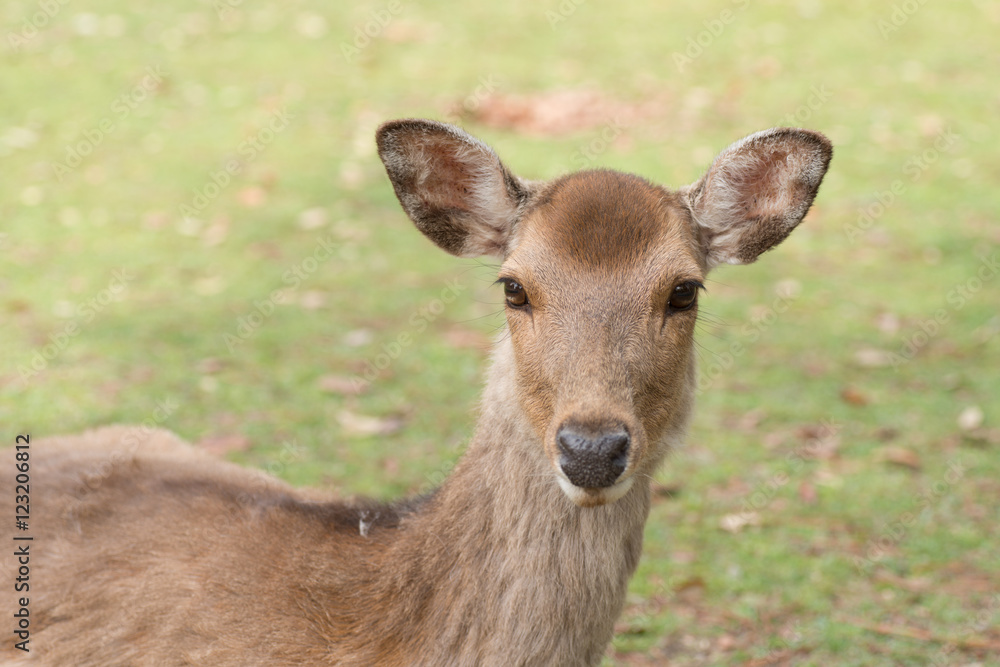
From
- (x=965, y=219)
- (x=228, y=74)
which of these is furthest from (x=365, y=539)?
(x=228, y=74)

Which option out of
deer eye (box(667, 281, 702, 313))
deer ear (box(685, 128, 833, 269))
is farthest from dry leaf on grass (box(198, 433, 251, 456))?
deer eye (box(667, 281, 702, 313))

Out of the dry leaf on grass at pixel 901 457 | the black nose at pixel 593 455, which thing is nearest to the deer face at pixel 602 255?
the black nose at pixel 593 455

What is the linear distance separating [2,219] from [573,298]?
9.38 meters

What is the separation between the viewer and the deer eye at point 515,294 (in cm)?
353

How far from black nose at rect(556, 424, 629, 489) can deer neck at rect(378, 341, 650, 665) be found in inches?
14.4

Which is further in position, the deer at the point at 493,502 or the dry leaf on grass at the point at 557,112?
the dry leaf on grass at the point at 557,112

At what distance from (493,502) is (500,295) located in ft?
17.5

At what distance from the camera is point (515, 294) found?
140 inches

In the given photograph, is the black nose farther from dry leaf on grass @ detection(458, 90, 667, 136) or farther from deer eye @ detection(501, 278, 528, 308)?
dry leaf on grass @ detection(458, 90, 667, 136)

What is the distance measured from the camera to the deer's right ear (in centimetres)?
378

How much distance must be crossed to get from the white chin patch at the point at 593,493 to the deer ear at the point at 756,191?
4.03ft

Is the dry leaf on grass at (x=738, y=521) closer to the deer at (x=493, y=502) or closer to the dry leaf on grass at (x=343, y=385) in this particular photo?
the deer at (x=493, y=502)

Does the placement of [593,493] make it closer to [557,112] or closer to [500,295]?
[500,295]

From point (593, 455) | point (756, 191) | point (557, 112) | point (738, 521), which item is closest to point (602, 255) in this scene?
point (593, 455)
